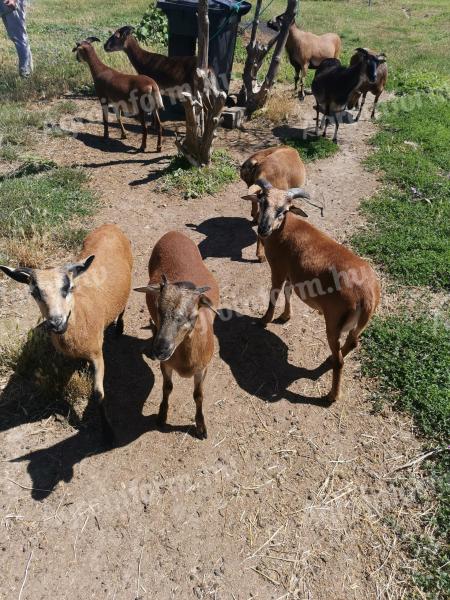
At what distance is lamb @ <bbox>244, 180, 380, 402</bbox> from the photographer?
14.7 ft

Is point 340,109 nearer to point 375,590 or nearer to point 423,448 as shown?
point 423,448

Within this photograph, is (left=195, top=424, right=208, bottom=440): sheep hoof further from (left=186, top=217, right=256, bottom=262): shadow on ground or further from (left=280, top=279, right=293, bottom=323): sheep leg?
(left=186, top=217, right=256, bottom=262): shadow on ground

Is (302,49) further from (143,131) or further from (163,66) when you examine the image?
(143,131)

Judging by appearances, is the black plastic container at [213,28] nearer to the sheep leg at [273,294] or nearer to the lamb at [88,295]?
the lamb at [88,295]

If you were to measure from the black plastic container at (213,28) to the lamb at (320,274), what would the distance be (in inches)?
244

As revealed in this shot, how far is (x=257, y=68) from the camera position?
448 inches

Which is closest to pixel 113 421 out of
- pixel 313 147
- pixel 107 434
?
pixel 107 434

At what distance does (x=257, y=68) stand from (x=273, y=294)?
798cm

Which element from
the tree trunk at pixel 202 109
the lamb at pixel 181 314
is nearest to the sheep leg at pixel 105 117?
the tree trunk at pixel 202 109

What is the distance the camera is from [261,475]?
425 centimetres

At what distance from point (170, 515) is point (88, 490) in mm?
727

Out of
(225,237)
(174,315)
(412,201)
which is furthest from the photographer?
(412,201)

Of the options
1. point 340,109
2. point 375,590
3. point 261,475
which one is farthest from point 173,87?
point 375,590

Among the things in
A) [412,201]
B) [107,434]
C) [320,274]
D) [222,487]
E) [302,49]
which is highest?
[302,49]
